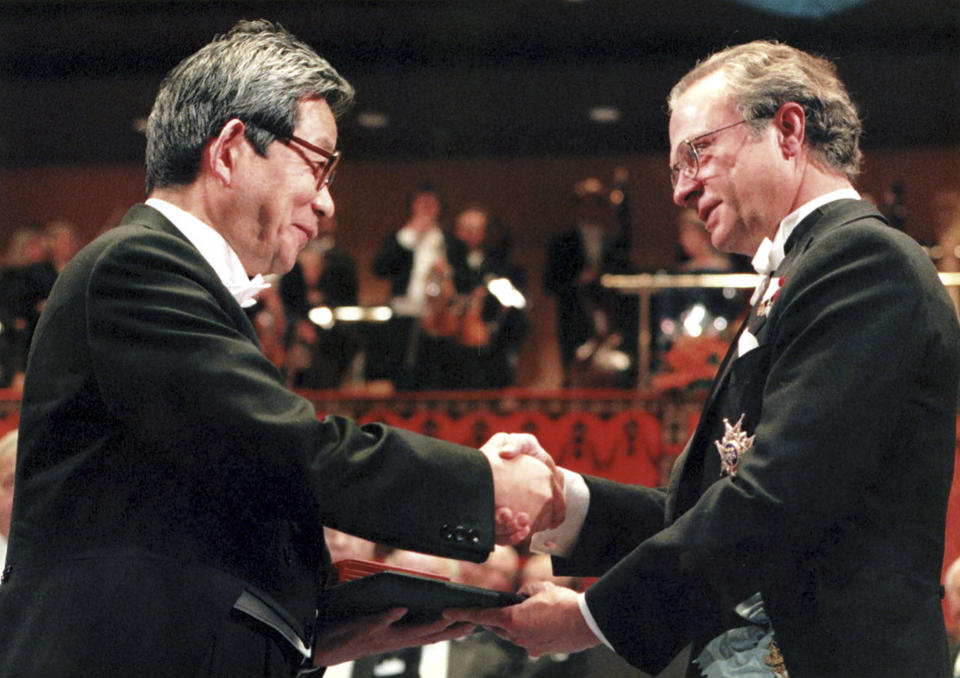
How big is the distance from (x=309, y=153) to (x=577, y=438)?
5621 millimetres

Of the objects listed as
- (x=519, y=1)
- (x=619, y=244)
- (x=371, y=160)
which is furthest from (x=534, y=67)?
(x=619, y=244)

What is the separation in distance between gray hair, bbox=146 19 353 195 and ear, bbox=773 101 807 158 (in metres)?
0.93

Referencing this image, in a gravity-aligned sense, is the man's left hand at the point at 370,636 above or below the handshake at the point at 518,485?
below

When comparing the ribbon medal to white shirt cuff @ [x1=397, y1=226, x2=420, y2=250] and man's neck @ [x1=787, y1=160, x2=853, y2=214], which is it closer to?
man's neck @ [x1=787, y1=160, x2=853, y2=214]

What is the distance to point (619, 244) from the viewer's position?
9.09 meters

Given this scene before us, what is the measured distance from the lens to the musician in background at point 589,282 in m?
8.79

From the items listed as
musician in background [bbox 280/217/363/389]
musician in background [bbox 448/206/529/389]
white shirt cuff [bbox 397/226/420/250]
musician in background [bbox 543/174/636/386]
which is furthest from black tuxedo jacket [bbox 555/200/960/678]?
white shirt cuff [bbox 397/226/420/250]

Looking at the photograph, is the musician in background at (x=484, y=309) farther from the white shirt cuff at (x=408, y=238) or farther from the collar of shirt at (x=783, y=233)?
the collar of shirt at (x=783, y=233)

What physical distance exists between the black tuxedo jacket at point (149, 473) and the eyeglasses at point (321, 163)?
0.39 m

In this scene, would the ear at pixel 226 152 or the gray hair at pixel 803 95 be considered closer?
the ear at pixel 226 152

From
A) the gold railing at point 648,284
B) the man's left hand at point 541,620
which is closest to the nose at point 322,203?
the man's left hand at point 541,620

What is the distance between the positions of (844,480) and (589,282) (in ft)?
22.9

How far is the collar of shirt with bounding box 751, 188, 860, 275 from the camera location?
2.43m

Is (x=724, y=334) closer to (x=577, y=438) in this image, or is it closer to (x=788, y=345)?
(x=577, y=438)
